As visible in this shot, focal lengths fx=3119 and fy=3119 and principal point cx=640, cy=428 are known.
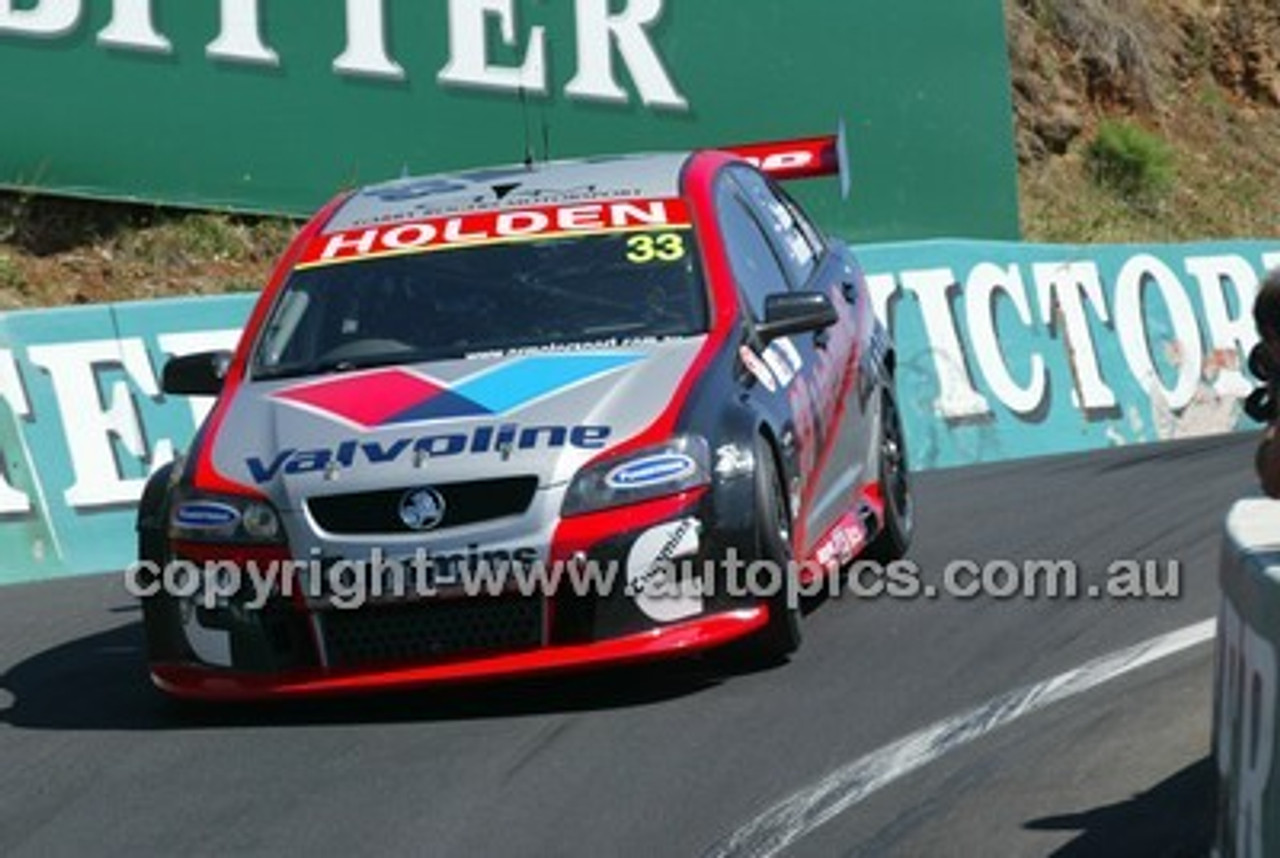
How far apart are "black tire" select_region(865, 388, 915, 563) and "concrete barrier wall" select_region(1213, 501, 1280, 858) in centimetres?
485

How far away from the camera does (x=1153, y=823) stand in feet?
22.2

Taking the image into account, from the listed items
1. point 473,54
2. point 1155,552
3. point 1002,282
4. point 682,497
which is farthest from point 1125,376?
point 682,497

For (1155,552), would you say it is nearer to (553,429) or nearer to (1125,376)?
(553,429)

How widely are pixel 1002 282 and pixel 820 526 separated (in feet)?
22.0

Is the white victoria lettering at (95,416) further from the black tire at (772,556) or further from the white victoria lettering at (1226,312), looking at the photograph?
the white victoria lettering at (1226,312)

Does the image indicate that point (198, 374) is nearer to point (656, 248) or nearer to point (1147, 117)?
point (656, 248)

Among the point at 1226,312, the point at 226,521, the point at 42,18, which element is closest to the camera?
the point at 226,521

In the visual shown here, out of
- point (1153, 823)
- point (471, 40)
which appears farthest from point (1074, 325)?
point (1153, 823)

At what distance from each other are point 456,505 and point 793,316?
1.56 m

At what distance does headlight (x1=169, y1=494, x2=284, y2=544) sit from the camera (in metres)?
8.74

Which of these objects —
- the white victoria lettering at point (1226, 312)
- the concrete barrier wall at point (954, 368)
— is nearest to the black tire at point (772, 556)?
the concrete barrier wall at point (954, 368)

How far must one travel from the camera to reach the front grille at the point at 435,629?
28.3 ft

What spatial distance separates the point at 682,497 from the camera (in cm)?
875

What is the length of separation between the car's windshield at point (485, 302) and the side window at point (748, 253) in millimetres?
175
